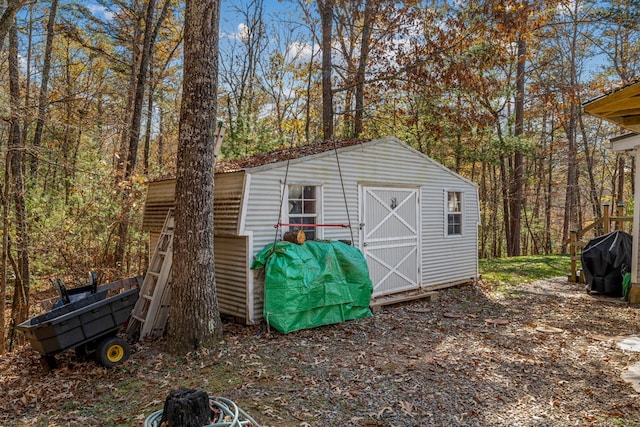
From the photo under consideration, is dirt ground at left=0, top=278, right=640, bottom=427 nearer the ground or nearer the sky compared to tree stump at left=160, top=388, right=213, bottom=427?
nearer the ground

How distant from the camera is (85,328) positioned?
4582 mm

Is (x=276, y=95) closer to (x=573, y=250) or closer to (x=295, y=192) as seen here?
(x=295, y=192)

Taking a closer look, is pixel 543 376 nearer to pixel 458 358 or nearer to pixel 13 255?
pixel 458 358

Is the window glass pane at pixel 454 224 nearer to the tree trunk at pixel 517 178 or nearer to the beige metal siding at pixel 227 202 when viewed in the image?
the beige metal siding at pixel 227 202

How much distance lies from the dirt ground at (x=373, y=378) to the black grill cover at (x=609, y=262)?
2045 millimetres

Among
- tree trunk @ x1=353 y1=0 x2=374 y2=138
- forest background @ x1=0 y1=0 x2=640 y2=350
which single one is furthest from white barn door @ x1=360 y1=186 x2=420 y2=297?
tree trunk @ x1=353 y1=0 x2=374 y2=138

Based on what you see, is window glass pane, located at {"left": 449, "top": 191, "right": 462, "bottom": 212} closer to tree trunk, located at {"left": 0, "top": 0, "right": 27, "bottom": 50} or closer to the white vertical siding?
the white vertical siding

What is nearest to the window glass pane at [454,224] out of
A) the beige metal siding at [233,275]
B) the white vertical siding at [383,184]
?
the white vertical siding at [383,184]

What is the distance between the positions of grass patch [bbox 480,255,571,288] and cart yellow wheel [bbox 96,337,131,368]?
27.0ft

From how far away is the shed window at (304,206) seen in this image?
22.4 feet

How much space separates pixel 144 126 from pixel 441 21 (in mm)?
9981

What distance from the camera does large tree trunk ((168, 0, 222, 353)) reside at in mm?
5078

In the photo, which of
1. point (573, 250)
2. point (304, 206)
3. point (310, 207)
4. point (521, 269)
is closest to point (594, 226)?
point (573, 250)

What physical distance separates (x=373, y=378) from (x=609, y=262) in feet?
22.1
